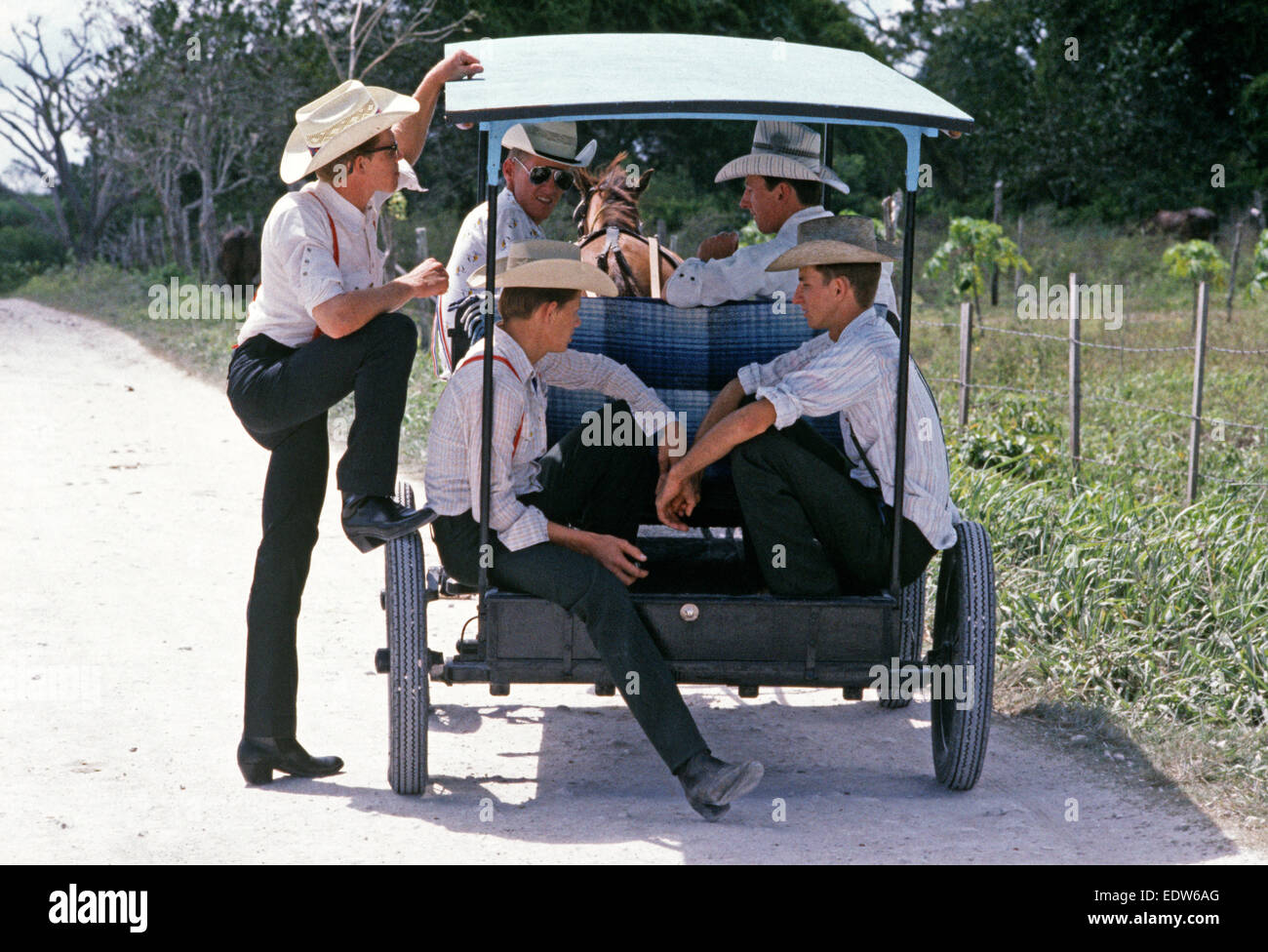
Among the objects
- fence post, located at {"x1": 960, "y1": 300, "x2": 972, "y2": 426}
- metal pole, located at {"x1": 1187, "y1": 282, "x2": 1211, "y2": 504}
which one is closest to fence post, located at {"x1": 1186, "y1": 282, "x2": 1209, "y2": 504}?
metal pole, located at {"x1": 1187, "y1": 282, "x2": 1211, "y2": 504}

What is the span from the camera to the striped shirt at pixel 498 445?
4.43 meters

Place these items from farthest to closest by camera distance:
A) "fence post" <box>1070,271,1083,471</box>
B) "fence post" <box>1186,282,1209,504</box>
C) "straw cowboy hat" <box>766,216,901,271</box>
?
"fence post" <box>1070,271,1083,471</box>, "fence post" <box>1186,282,1209,504</box>, "straw cowboy hat" <box>766,216,901,271</box>

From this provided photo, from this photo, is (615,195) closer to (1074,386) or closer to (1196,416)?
(1074,386)

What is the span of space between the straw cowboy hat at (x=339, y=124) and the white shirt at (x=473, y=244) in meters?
1.26

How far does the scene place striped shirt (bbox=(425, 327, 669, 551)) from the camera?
4434mm

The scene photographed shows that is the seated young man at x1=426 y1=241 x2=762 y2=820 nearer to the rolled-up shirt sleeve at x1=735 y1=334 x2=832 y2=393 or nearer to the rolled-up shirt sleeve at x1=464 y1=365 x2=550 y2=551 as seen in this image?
the rolled-up shirt sleeve at x1=464 y1=365 x2=550 y2=551

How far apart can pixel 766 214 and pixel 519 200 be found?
1069 millimetres

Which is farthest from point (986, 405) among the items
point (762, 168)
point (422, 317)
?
point (422, 317)

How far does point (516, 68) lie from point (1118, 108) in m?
28.3

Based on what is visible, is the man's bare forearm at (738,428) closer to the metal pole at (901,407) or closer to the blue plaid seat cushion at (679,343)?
the metal pole at (901,407)

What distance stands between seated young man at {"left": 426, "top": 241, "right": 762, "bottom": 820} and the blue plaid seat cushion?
996mm

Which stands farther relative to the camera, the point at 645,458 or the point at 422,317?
the point at 422,317
